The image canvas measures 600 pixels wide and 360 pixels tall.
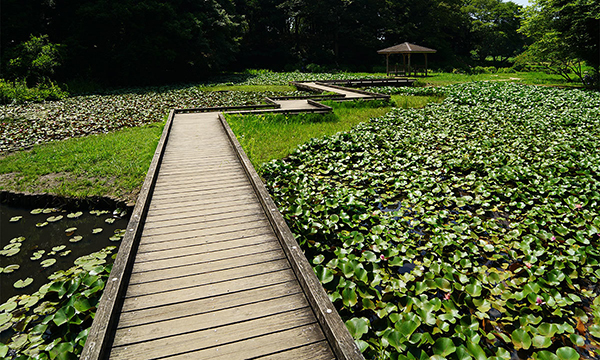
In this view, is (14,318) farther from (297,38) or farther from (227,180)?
(297,38)

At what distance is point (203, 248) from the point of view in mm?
3635

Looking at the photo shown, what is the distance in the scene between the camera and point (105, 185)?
6.05 metres

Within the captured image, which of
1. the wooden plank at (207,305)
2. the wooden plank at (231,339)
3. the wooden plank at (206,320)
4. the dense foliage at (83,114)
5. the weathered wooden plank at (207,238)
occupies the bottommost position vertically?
the wooden plank at (231,339)

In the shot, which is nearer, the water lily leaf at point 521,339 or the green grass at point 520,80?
the water lily leaf at point 521,339

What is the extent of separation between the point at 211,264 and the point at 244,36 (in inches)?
1517

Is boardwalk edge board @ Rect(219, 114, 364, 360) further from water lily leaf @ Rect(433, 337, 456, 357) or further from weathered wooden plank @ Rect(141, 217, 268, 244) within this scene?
water lily leaf @ Rect(433, 337, 456, 357)

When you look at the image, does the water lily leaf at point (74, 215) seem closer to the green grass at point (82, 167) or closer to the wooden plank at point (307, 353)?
the green grass at point (82, 167)

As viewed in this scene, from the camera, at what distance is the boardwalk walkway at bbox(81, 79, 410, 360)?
2375 millimetres

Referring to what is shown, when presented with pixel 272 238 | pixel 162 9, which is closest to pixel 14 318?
pixel 272 238

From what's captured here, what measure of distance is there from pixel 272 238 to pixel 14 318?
8.34 feet

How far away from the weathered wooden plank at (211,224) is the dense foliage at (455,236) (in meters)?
0.58

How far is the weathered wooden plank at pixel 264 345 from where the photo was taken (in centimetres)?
231

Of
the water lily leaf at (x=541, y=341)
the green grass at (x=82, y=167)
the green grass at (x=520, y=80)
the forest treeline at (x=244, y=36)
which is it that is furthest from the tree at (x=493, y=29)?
the water lily leaf at (x=541, y=341)

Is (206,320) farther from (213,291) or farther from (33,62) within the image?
(33,62)
